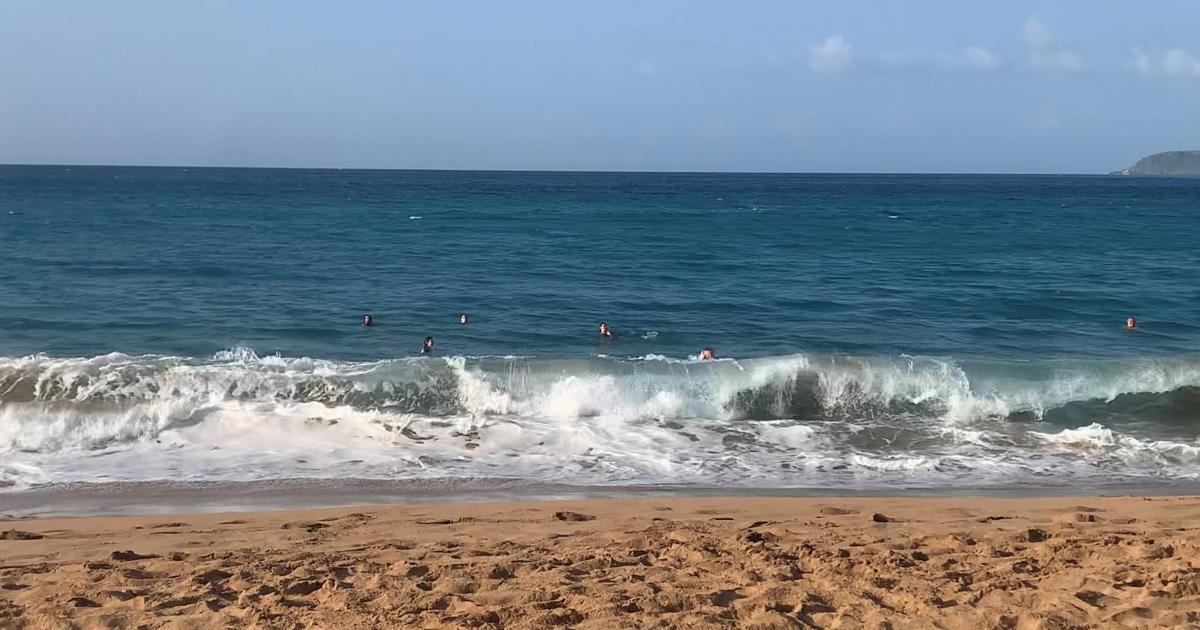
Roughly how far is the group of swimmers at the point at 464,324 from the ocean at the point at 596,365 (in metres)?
0.21

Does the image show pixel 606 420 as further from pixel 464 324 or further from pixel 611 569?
pixel 464 324

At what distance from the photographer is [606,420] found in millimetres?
14391

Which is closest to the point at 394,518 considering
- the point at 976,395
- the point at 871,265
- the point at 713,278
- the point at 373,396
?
the point at 373,396

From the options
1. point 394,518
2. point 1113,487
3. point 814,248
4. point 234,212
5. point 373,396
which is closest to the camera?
point 394,518

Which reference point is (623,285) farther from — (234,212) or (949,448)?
(234,212)

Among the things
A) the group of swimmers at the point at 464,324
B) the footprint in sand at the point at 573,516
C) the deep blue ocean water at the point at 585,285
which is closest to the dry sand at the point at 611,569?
the footprint in sand at the point at 573,516

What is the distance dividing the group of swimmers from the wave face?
730mm

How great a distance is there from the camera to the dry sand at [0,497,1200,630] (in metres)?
6.16

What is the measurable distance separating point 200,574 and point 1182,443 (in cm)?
1294

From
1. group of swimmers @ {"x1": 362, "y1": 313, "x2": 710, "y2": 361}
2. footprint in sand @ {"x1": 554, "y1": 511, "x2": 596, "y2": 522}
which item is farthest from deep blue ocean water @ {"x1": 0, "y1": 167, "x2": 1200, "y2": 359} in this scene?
footprint in sand @ {"x1": 554, "y1": 511, "x2": 596, "y2": 522}

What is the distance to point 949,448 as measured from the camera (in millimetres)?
13250

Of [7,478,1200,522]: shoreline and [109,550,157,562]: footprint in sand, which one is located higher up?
[109,550,157,562]: footprint in sand

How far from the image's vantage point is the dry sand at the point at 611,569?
6.16 metres

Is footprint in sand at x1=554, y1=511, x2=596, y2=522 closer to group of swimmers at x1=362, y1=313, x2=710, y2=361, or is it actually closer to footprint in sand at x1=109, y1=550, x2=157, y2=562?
footprint in sand at x1=109, y1=550, x2=157, y2=562
